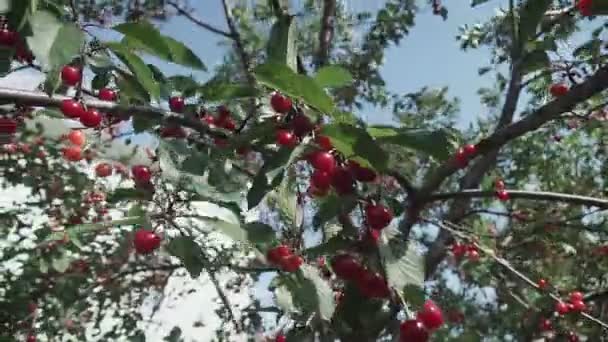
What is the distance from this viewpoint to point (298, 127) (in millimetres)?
1561

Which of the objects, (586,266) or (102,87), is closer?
(102,87)

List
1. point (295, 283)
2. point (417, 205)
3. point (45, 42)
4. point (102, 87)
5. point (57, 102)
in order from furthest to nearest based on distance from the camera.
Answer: point (417, 205) → point (102, 87) → point (295, 283) → point (57, 102) → point (45, 42)

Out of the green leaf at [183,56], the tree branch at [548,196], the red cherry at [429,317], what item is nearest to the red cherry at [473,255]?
the tree branch at [548,196]

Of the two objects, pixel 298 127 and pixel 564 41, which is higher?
pixel 564 41

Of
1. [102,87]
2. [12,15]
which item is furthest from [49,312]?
[12,15]

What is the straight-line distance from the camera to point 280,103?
1567 millimetres

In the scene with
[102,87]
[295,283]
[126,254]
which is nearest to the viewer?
[295,283]

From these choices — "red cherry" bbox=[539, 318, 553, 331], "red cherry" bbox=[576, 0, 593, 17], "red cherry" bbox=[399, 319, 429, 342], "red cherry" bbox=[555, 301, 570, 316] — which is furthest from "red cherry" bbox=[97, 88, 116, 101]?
"red cherry" bbox=[539, 318, 553, 331]

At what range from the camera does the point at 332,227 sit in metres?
1.96

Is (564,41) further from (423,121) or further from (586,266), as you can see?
(586,266)

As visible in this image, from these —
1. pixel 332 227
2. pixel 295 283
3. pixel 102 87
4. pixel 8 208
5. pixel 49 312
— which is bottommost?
pixel 295 283

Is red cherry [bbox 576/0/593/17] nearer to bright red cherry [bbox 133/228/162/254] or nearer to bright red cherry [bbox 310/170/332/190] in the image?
bright red cherry [bbox 310/170/332/190]

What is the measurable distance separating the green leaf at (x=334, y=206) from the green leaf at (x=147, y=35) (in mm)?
548

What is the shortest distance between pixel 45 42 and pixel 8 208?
520cm
